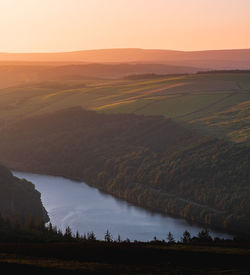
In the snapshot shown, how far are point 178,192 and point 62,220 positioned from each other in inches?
869

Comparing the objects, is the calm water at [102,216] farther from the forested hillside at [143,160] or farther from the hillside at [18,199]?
the forested hillside at [143,160]

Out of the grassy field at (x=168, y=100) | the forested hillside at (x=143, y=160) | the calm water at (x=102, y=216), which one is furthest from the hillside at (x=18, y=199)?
the grassy field at (x=168, y=100)

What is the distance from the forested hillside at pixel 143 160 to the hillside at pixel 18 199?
17.8m

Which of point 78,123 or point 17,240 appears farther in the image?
point 78,123

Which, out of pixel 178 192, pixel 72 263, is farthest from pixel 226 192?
pixel 72 263

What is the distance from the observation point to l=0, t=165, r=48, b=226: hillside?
74938 millimetres

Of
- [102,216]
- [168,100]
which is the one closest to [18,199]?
[102,216]

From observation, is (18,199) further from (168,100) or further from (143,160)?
(168,100)

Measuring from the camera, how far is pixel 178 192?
9125cm

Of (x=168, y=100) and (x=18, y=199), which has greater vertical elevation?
(x=168, y=100)

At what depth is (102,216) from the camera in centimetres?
8112

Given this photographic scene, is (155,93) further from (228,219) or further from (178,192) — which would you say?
(228,219)

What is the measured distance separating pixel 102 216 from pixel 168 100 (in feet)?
197

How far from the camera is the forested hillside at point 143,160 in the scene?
83500 mm
